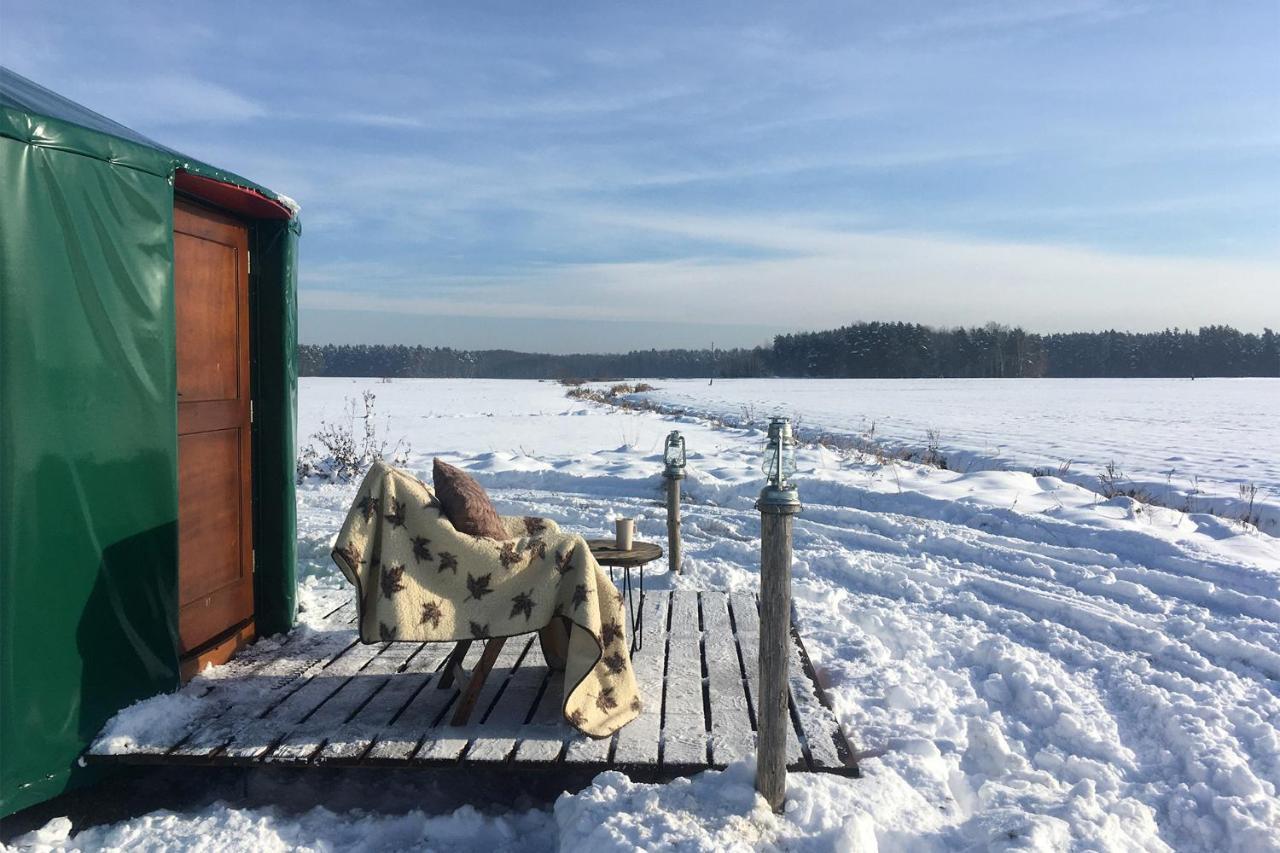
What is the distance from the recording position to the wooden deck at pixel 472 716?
297cm

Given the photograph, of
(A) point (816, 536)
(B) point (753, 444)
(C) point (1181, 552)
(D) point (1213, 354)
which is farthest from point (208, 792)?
(D) point (1213, 354)

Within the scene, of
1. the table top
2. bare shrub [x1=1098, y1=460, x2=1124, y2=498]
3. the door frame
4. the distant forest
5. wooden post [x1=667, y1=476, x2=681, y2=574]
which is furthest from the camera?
the distant forest

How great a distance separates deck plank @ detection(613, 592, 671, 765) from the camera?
9.95ft

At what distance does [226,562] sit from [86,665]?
1025 millimetres

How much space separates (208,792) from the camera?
3115 millimetres

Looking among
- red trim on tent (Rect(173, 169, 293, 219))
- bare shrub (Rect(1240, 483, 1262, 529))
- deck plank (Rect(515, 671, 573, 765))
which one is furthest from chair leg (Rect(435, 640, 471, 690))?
bare shrub (Rect(1240, 483, 1262, 529))

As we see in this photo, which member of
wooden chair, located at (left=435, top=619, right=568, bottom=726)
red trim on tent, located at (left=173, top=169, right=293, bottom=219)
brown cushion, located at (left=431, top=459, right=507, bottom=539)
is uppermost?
red trim on tent, located at (left=173, top=169, right=293, bottom=219)

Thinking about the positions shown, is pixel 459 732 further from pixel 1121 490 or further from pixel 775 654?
pixel 1121 490

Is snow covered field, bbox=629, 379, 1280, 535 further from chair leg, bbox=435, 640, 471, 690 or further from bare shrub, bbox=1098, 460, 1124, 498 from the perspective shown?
chair leg, bbox=435, 640, 471, 690

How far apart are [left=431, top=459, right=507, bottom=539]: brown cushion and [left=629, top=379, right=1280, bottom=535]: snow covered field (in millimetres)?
7296

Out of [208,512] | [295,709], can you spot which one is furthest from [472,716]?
[208,512]

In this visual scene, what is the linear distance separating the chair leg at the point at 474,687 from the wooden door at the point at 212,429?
127 centimetres

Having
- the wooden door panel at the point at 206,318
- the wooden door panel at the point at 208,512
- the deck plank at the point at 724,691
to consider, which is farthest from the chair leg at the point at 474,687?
the wooden door panel at the point at 206,318

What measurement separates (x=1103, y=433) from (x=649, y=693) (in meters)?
15.6
